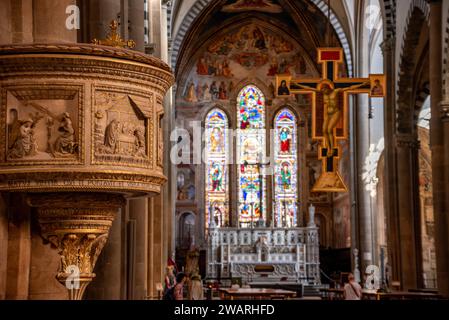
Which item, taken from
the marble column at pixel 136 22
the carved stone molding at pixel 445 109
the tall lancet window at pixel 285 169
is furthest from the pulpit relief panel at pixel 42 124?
the tall lancet window at pixel 285 169

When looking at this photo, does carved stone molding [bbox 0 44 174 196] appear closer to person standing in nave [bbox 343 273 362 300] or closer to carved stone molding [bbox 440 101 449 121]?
person standing in nave [bbox 343 273 362 300]

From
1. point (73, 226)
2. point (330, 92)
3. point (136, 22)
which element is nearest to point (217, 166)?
point (330, 92)

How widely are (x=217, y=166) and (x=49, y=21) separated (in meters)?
31.2

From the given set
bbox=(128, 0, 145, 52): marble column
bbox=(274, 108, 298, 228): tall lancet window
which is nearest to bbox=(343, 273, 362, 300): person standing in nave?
bbox=(128, 0, 145, 52): marble column

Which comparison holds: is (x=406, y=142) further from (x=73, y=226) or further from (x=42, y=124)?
(x=42, y=124)

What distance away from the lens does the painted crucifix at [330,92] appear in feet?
55.2

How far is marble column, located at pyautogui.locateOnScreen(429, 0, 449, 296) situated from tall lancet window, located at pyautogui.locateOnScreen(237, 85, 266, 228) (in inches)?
802

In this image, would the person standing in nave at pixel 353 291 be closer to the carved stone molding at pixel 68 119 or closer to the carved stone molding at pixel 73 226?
the carved stone molding at pixel 73 226

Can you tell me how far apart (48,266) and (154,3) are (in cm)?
1305

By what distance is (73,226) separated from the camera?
19.9ft

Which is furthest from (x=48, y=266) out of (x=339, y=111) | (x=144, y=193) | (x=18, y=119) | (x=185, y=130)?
(x=185, y=130)

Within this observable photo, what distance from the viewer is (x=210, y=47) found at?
1511 inches

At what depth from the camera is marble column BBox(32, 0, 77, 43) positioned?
271 inches

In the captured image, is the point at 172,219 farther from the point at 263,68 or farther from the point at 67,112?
the point at 67,112
